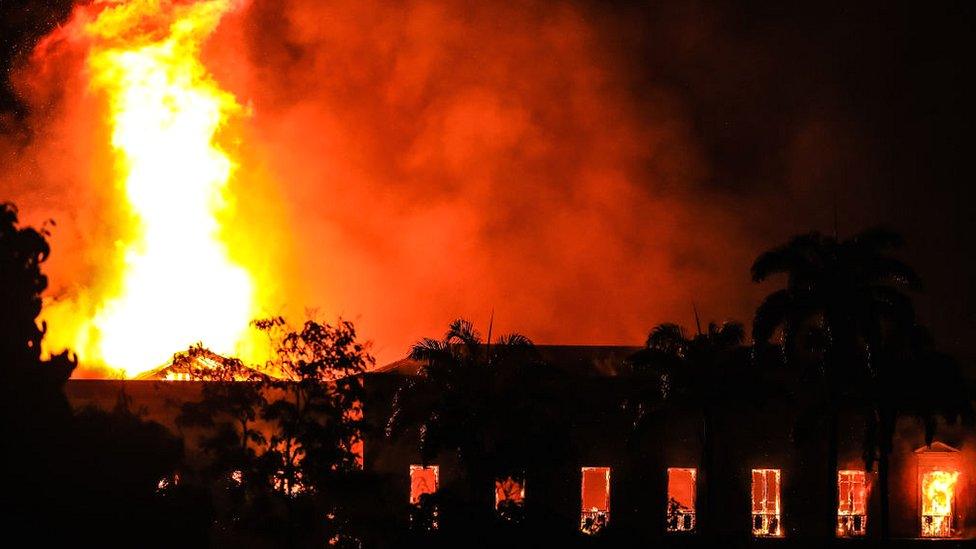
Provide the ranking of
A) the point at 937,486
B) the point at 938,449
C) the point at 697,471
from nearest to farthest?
the point at 697,471, the point at 938,449, the point at 937,486

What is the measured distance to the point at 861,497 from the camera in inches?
1499

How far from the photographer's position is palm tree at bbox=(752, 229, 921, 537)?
31.3 metres

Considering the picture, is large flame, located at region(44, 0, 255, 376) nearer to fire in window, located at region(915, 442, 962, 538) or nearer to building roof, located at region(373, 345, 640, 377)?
building roof, located at region(373, 345, 640, 377)

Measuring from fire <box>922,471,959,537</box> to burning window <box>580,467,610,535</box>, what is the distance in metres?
10.5

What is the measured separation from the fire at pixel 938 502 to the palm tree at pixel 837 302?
8.07 metres

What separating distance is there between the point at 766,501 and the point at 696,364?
6945 millimetres

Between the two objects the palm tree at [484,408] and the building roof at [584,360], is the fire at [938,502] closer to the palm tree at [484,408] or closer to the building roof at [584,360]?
the building roof at [584,360]

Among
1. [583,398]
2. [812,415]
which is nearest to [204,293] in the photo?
[583,398]

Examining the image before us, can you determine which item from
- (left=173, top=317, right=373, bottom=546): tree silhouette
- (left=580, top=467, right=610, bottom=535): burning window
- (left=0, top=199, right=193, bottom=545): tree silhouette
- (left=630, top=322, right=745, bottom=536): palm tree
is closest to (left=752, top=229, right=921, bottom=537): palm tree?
(left=630, top=322, right=745, bottom=536): palm tree

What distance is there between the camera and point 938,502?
3859 cm

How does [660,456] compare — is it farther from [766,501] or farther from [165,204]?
[165,204]

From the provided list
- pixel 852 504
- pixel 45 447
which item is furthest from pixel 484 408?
pixel 852 504

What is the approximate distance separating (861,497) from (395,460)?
15.3 meters

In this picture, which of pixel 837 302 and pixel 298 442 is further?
pixel 837 302
